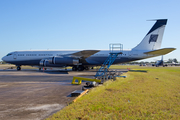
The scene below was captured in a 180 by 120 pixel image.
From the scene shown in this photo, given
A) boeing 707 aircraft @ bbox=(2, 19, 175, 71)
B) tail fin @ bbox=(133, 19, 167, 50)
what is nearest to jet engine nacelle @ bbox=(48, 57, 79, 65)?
boeing 707 aircraft @ bbox=(2, 19, 175, 71)

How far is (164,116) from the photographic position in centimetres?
419

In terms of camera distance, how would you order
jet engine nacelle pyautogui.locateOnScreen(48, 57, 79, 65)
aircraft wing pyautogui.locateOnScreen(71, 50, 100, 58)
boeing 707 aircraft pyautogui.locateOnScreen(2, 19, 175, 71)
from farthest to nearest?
aircraft wing pyautogui.locateOnScreen(71, 50, 100, 58) → jet engine nacelle pyautogui.locateOnScreen(48, 57, 79, 65) → boeing 707 aircraft pyautogui.locateOnScreen(2, 19, 175, 71)

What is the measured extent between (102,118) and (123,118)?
57 cm

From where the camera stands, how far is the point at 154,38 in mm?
25422

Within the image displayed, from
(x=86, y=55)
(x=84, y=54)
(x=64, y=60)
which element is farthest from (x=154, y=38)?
(x=64, y=60)

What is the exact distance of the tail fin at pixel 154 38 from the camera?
2448 centimetres

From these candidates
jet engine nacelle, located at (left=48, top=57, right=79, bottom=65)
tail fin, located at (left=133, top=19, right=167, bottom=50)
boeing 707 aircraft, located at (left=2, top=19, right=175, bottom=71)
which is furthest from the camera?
jet engine nacelle, located at (left=48, top=57, right=79, bottom=65)

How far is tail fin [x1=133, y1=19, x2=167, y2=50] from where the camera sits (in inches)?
964

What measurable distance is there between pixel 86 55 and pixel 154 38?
1203 centimetres

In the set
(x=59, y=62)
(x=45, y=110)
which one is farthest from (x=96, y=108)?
(x=59, y=62)

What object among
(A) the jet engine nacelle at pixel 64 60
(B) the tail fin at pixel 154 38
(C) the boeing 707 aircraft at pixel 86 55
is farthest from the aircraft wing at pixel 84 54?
(B) the tail fin at pixel 154 38

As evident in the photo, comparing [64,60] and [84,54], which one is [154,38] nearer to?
[84,54]

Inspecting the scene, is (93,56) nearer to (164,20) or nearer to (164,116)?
(164,20)

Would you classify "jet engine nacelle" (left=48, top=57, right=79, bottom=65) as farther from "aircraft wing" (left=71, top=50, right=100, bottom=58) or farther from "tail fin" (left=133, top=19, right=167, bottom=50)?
"tail fin" (left=133, top=19, right=167, bottom=50)
